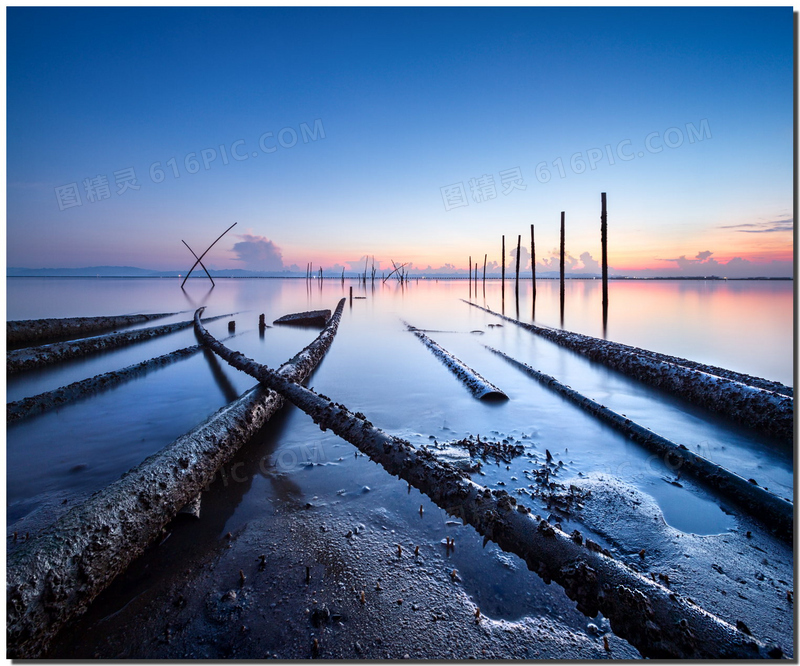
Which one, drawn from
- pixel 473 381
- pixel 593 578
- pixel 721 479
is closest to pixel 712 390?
pixel 721 479

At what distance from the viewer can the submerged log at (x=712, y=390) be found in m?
4.29

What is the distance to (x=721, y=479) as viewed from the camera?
3037 mm

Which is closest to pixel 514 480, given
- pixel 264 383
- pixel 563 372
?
pixel 264 383

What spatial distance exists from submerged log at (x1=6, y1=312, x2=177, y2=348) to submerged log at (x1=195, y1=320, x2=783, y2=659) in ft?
46.3

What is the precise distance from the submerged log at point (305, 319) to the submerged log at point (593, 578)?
1480 cm

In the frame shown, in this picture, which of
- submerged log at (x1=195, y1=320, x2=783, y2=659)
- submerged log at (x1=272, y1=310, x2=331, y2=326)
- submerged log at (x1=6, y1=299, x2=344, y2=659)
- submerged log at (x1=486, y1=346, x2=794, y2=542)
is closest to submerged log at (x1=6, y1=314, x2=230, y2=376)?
submerged log at (x1=272, y1=310, x2=331, y2=326)

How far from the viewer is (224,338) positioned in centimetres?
1261

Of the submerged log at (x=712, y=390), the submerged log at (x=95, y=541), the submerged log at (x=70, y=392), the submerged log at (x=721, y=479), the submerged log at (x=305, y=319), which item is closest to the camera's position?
the submerged log at (x=95, y=541)

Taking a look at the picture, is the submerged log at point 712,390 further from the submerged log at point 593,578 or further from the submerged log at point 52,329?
the submerged log at point 52,329

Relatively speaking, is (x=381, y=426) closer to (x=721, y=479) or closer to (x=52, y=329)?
(x=721, y=479)

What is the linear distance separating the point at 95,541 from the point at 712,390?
23.2ft

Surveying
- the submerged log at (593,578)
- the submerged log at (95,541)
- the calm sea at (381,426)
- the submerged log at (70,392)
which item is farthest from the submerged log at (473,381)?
the submerged log at (70,392)

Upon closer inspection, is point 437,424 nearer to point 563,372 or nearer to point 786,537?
point 786,537

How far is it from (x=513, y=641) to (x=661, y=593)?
2.45ft
